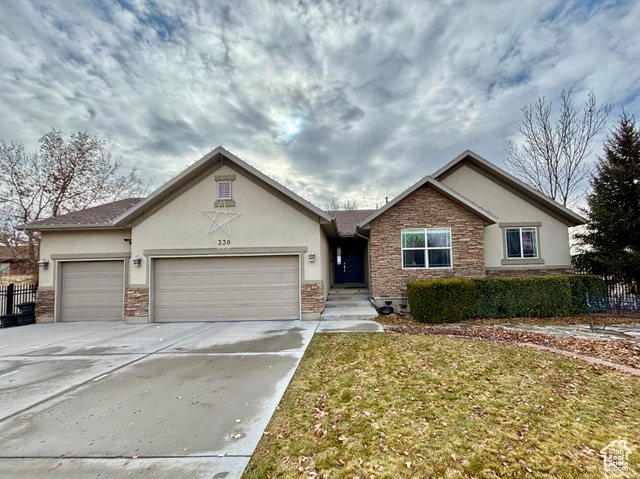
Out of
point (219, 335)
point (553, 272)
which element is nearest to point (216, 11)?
point (219, 335)

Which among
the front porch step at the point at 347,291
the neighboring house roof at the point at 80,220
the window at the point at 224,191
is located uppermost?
the window at the point at 224,191

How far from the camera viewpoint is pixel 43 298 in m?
11.1

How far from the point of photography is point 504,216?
12.9 m

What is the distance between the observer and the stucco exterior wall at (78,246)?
36.6ft

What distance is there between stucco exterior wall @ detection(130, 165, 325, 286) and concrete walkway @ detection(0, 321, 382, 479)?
3345mm

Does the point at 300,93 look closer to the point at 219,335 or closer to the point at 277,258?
the point at 277,258

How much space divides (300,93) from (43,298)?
1330 cm

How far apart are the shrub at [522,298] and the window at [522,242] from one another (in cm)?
260

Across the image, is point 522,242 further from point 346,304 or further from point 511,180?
point 346,304

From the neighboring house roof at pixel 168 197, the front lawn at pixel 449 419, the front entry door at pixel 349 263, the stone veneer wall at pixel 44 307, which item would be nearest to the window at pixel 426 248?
the neighboring house roof at pixel 168 197

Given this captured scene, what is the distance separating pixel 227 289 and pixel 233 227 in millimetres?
2284

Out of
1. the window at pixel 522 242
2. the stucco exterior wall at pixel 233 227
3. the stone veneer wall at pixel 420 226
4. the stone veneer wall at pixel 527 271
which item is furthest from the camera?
the window at pixel 522 242

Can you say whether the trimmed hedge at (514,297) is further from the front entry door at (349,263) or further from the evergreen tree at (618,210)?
the front entry door at (349,263)

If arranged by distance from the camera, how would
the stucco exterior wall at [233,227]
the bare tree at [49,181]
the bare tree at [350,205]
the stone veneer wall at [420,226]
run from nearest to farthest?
the stucco exterior wall at [233,227] → the stone veneer wall at [420,226] → the bare tree at [49,181] → the bare tree at [350,205]
